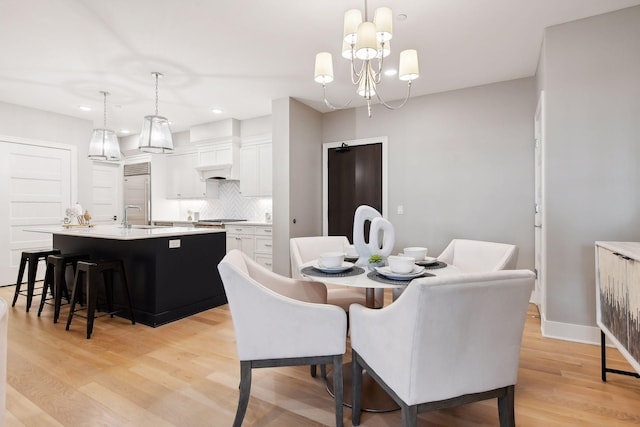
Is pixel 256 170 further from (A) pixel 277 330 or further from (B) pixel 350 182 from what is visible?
(A) pixel 277 330

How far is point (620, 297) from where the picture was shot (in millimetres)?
1895

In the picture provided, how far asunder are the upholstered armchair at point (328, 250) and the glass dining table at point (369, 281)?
25cm

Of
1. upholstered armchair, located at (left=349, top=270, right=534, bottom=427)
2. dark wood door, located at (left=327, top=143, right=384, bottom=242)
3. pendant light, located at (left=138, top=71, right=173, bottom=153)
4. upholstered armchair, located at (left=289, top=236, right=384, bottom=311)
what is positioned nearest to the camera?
upholstered armchair, located at (left=349, top=270, right=534, bottom=427)

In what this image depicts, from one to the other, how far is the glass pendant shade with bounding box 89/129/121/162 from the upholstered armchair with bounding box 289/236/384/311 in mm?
2777

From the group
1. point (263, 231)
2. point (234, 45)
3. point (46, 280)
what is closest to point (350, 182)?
point (263, 231)

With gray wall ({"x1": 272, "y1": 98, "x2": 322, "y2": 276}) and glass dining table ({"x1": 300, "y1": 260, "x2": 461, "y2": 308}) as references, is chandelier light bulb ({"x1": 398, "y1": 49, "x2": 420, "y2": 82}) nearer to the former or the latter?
glass dining table ({"x1": 300, "y1": 260, "x2": 461, "y2": 308})

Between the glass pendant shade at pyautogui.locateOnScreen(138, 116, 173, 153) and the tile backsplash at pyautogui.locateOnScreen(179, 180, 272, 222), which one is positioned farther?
the tile backsplash at pyautogui.locateOnScreen(179, 180, 272, 222)

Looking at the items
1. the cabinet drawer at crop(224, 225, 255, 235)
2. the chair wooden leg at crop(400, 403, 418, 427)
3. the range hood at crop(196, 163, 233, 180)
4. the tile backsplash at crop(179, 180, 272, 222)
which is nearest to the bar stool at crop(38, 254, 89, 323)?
the cabinet drawer at crop(224, 225, 255, 235)

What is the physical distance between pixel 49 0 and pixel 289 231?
3193mm

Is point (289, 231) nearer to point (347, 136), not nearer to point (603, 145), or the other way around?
point (347, 136)

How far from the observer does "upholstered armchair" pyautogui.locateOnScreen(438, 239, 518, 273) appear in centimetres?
227

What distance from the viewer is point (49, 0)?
8.07 feet

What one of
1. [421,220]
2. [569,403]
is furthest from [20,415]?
[421,220]

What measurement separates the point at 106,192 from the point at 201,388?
630 centimetres
